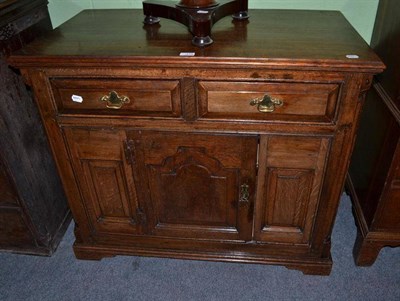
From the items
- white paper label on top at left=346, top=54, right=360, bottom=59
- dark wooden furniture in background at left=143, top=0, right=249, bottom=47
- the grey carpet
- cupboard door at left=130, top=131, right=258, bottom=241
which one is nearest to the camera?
white paper label on top at left=346, top=54, right=360, bottom=59

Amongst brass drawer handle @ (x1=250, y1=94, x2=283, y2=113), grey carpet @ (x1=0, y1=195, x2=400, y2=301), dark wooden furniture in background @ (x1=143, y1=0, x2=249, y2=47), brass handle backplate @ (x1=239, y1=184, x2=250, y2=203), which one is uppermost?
dark wooden furniture in background @ (x1=143, y1=0, x2=249, y2=47)

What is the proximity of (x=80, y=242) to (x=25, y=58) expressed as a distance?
0.84 m

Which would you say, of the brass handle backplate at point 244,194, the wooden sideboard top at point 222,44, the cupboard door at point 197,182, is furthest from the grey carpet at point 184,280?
the wooden sideboard top at point 222,44

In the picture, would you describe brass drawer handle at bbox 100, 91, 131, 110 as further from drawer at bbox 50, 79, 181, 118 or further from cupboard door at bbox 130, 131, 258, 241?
cupboard door at bbox 130, 131, 258, 241

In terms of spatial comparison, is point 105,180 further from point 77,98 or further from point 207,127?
point 207,127

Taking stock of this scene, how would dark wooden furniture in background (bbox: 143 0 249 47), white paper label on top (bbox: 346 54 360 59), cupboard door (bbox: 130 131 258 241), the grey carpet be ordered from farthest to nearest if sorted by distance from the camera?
the grey carpet
cupboard door (bbox: 130 131 258 241)
dark wooden furniture in background (bbox: 143 0 249 47)
white paper label on top (bbox: 346 54 360 59)

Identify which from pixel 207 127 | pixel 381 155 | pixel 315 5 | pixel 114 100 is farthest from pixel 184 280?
pixel 315 5

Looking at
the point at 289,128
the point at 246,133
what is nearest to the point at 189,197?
the point at 246,133

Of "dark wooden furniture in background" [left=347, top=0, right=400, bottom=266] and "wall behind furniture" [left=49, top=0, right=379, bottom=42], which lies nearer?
"dark wooden furniture in background" [left=347, top=0, right=400, bottom=266]

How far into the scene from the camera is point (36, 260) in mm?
1669

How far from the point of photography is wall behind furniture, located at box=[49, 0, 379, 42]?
5.17 feet

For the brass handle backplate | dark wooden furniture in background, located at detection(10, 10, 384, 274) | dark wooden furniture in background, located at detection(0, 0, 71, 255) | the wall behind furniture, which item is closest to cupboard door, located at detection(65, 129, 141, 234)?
dark wooden furniture in background, located at detection(10, 10, 384, 274)

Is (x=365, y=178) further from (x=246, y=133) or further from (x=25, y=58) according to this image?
(x=25, y=58)

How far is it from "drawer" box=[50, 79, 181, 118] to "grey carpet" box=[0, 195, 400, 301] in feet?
2.45
